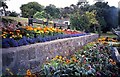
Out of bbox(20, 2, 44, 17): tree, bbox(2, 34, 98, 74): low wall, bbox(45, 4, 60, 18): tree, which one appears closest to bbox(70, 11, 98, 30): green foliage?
bbox(20, 2, 44, 17): tree

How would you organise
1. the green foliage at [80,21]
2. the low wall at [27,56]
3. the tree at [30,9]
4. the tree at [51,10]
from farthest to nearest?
the tree at [51,10]
the tree at [30,9]
the green foliage at [80,21]
the low wall at [27,56]

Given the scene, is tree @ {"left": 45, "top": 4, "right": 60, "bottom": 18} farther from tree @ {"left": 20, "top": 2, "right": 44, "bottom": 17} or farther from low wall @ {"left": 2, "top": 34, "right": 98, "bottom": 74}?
low wall @ {"left": 2, "top": 34, "right": 98, "bottom": 74}

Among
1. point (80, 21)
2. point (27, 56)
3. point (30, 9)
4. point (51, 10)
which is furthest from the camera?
point (51, 10)

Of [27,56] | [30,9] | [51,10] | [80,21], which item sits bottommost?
[80,21]

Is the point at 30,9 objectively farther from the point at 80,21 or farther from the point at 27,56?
the point at 27,56

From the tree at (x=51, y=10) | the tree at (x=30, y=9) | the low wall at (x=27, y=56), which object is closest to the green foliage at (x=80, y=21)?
the tree at (x=30, y=9)

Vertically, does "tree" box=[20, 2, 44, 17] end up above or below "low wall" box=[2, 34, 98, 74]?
above

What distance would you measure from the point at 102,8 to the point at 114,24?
2.59 meters

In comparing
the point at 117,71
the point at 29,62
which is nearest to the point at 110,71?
the point at 117,71

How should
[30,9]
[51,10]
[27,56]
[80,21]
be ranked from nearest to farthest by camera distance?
1. [27,56]
2. [80,21]
3. [30,9]
4. [51,10]

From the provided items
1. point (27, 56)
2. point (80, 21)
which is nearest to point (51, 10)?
point (80, 21)

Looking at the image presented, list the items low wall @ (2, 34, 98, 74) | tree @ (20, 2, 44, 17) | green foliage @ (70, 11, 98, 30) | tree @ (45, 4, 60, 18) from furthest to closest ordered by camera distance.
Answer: tree @ (45, 4, 60, 18) < tree @ (20, 2, 44, 17) < green foliage @ (70, 11, 98, 30) < low wall @ (2, 34, 98, 74)

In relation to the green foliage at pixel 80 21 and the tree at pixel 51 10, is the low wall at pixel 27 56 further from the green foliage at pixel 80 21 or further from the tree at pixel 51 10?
the tree at pixel 51 10

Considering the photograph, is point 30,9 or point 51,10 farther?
point 51,10
